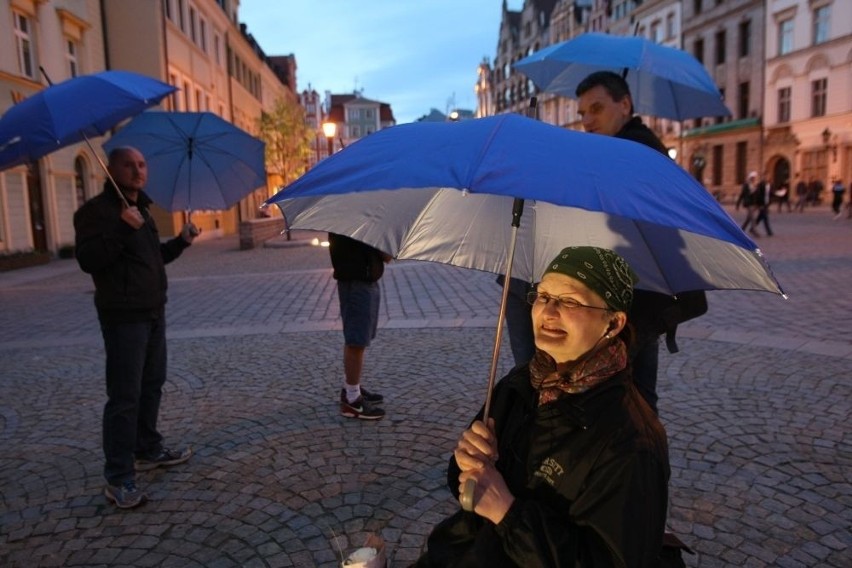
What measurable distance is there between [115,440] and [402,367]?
120 inches

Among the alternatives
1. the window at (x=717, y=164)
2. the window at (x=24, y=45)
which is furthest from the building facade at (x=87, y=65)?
the window at (x=717, y=164)

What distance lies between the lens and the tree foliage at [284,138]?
34281mm

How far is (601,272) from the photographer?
167cm

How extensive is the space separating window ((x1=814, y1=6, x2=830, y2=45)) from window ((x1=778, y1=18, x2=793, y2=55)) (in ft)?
6.12

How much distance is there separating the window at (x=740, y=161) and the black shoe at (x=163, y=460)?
149 feet

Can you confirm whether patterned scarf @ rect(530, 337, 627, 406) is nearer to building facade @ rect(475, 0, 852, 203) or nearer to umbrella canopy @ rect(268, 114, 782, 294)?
umbrella canopy @ rect(268, 114, 782, 294)

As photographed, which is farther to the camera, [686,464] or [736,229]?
[686,464]

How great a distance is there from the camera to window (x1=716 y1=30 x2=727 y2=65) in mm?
44250

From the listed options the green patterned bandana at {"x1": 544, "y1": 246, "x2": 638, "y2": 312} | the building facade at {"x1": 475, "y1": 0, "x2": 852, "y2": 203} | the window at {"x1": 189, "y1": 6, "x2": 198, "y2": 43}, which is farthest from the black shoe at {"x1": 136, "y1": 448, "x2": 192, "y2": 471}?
the building facade at {"x1": 475, "y1": 0, "x2": 852, "y2": 203}

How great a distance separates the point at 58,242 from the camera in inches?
766

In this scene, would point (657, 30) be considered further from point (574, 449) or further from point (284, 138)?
point (574, 449)

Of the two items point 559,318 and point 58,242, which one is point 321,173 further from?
point 58,242

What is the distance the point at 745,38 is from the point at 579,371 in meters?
48.8

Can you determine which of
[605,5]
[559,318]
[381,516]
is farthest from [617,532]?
[605,5]
